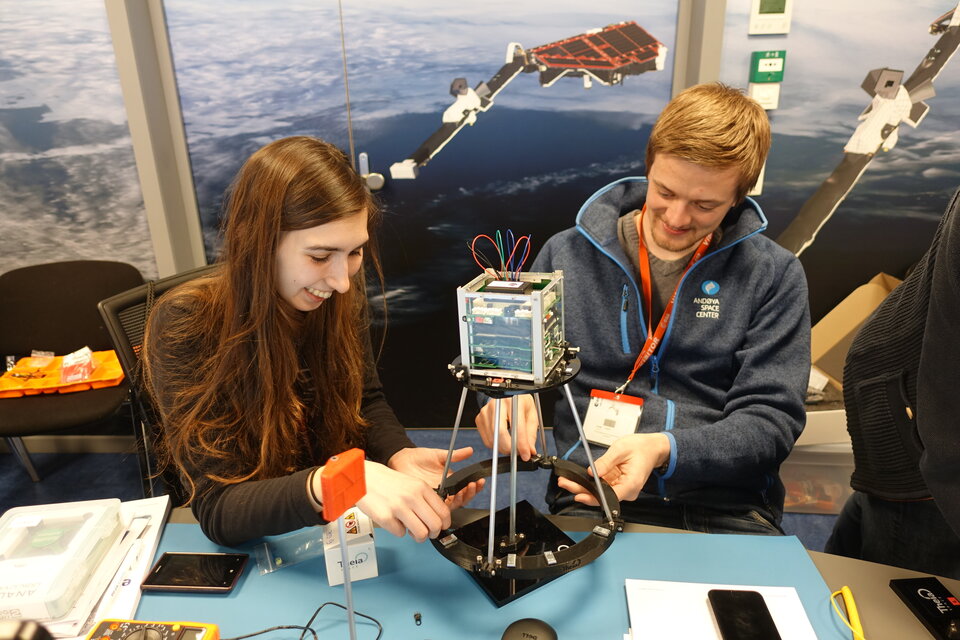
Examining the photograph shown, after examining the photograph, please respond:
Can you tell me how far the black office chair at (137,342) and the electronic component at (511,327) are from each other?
2.84ft

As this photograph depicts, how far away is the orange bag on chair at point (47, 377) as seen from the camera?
2.46 meters

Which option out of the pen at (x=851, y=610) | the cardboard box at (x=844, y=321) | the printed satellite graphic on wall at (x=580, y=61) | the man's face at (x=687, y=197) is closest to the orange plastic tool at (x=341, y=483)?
the pen at (x=851, y=610)

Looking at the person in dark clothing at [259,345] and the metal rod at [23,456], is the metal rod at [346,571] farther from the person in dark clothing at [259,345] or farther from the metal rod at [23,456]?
the metal rod at [23,456]

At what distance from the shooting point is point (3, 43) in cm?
262

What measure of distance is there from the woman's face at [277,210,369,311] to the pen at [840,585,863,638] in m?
1.02

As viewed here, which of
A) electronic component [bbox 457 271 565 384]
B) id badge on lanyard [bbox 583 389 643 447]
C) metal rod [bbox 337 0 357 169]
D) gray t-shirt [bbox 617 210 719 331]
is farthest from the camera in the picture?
metal rod [bbox 337 0 357 169]


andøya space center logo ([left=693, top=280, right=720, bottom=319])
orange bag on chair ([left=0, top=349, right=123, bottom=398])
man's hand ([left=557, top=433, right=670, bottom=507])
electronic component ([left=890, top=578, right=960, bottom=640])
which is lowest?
orange bag on chair ([left=0, top=349, right=123, bottom=398])

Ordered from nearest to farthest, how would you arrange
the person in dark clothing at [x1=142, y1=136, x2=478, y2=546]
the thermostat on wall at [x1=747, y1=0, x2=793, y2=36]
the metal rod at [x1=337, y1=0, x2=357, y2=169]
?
the person in dark clothing at [x1=142, y1=136, x2=478, y2=546] → the thermostat on wall at [x1=747, y1=0, x2=793, y2=36] → the metal rod at [x1=337, y1=0, x2=357, y2=169]

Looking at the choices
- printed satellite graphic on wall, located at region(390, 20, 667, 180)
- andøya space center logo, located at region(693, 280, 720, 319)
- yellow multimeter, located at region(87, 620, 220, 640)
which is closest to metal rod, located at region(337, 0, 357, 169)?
printed satellite graphic on wall, located at region(390, 20, 667, 180)

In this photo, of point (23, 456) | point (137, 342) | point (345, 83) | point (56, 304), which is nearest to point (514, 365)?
point (137, 342)

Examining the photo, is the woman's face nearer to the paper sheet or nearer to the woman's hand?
the woman's hand

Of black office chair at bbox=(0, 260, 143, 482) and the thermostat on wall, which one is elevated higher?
the thermostat on wall

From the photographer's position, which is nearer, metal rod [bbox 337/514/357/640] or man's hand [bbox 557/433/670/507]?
metal rod [bbox 337/514/357/640]

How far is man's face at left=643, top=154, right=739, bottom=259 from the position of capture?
54.6 inches
